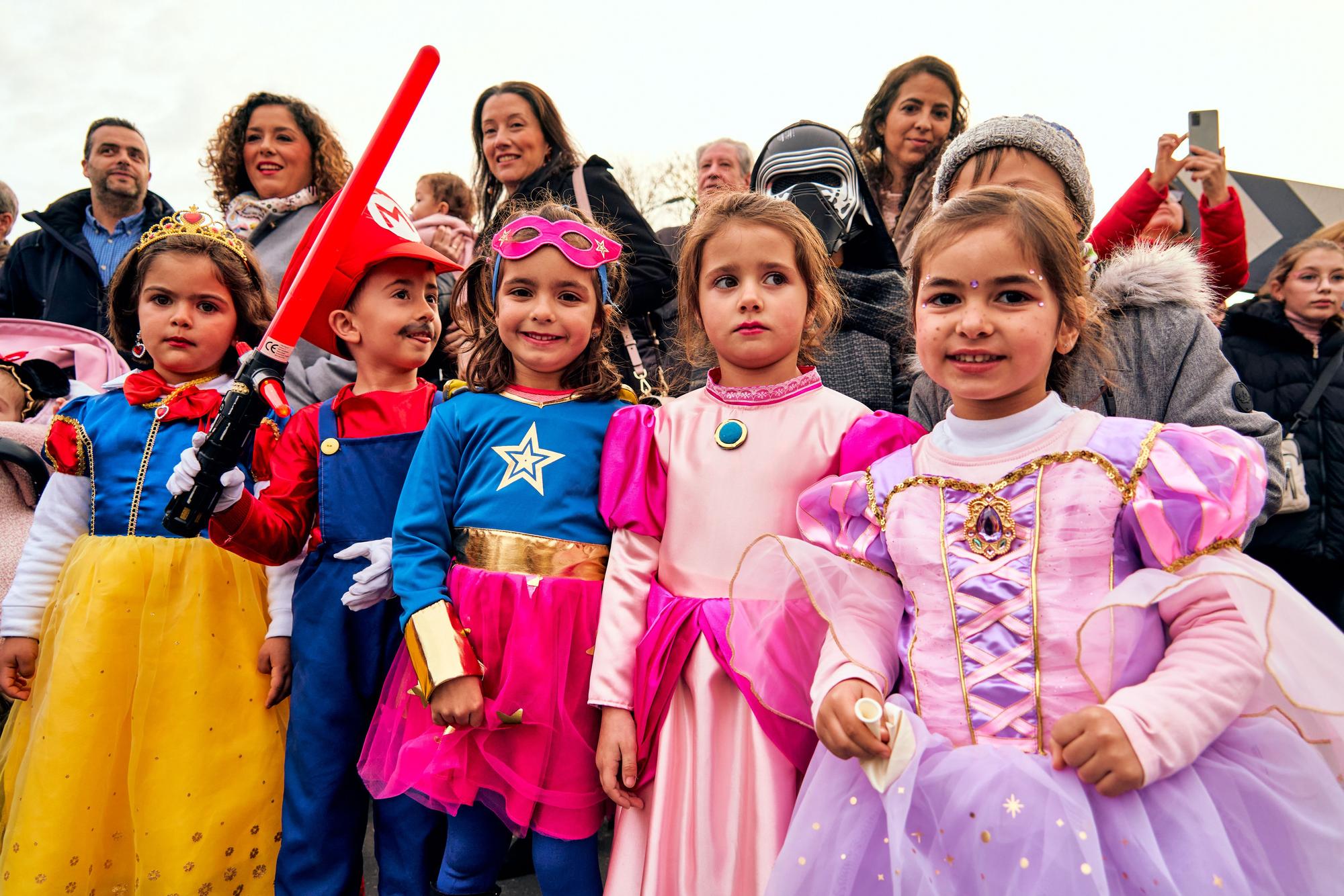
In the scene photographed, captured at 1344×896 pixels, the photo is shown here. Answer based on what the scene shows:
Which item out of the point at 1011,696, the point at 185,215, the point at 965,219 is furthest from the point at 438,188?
the point at 1011,696

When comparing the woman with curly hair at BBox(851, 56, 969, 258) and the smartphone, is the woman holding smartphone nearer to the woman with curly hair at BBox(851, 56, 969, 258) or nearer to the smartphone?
the smartphone

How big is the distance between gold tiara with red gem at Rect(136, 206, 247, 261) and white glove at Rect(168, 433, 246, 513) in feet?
3.77

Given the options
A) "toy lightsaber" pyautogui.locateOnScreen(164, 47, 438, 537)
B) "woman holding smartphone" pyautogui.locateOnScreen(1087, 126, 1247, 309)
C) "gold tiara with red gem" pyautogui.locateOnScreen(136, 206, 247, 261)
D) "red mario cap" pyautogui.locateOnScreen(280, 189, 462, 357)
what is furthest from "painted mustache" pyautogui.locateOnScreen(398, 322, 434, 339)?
"woman holding smartphone" pyautogui.locateOnScreen(1087, 126, 1247, 309)

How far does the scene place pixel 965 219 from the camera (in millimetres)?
1773

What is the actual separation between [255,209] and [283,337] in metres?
2.46

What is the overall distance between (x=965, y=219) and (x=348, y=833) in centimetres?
235

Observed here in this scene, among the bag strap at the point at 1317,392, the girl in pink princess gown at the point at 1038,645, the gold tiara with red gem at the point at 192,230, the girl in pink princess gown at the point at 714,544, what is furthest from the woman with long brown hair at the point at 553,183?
the bag strap at the point at 1317,392

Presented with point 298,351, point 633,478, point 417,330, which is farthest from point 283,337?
point 298,351

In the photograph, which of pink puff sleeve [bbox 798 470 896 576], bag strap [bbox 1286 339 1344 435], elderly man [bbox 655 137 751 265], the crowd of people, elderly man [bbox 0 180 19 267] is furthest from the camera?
elderly man [bbox 0 180 19 267]

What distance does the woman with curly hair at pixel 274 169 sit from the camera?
4074 millimetres

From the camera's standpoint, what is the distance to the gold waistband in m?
2.19

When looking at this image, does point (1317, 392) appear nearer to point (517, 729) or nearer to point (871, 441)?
point (871, 441)

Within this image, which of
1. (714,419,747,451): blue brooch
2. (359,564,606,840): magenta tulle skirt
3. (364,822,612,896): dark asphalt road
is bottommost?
(364,822,612,896): dark asphalt road

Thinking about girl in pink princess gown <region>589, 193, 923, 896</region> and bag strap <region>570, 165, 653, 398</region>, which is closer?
girl in pink princess gown <region>589, 193, 923, 896</region>
